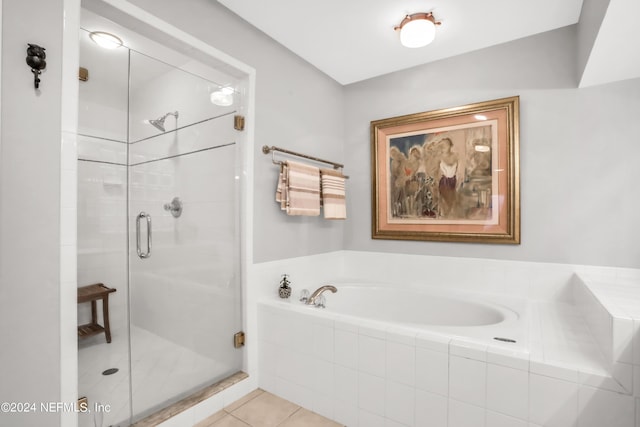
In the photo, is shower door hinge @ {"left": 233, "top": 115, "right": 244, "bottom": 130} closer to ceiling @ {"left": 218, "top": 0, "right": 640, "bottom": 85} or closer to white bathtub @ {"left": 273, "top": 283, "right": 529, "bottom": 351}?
ceiling @ {"left": 218, "top": 0, "right": 640, "bottom": 85}

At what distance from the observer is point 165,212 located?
5.79 feet

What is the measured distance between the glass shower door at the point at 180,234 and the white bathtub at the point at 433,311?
18.3 inches

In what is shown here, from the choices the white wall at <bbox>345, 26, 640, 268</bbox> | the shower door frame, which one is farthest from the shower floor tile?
the white wall at <bbox>345, 26, 640, 268</bbox>

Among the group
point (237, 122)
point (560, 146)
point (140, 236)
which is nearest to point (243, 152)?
point (237, 122)

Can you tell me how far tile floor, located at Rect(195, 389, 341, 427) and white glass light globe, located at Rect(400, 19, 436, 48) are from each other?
2.28m

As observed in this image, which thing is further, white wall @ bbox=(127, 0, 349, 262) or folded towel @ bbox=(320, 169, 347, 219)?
folded towel @ bbox=(320, 169, 347, 219)

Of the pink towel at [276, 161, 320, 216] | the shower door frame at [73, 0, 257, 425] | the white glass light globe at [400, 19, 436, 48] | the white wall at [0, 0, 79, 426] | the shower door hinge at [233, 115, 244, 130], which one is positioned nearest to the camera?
the white wall at [0, 0, 79, 426]

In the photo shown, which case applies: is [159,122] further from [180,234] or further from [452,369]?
[452,369]

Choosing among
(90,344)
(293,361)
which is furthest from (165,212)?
(293,361)

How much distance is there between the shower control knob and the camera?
1782 mm

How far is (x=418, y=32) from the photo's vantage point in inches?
78.4

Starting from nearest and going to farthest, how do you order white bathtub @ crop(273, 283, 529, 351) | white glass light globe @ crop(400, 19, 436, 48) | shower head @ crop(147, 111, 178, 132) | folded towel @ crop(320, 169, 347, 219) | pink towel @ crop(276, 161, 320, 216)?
1. white bathtub @ crop(273, 283, 529, 351)
2. shower head @ crop(147, 111, 178, 132)
3. white glass light globe @ crop(400, 19, 436, 48)
4. pink towel @ crop(276, 161, 320, 216)
5. folded towel @ crop(320, 169, 347, 219)

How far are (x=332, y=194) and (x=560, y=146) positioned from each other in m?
1.57

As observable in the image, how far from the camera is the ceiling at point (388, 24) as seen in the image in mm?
1919
